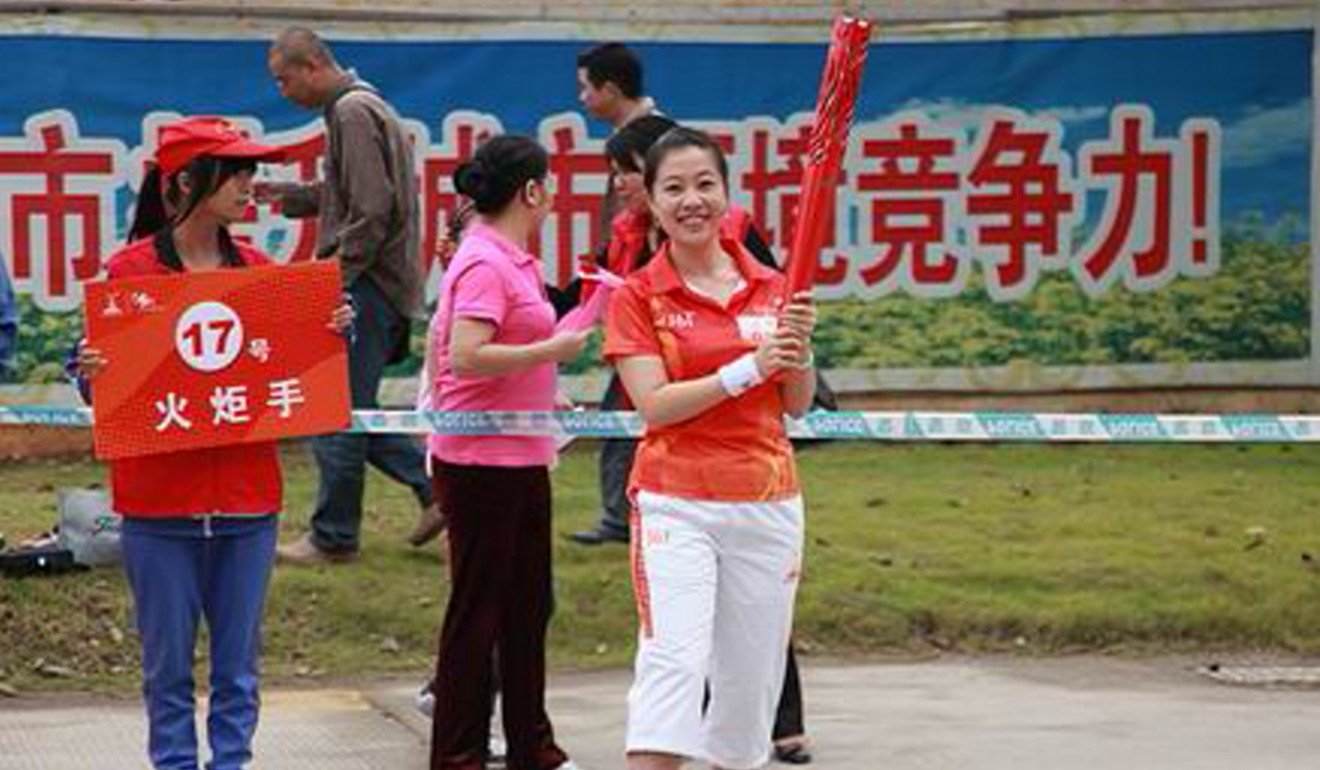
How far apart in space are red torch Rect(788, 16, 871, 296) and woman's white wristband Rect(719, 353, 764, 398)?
0.62 feet

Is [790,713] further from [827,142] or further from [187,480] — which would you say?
[827,142]

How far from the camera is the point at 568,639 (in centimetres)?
1016

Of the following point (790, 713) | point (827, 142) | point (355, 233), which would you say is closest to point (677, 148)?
point (827, 142)

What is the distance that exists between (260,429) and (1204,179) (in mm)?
7875

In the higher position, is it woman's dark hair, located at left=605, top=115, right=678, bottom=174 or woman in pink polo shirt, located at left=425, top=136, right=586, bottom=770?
woman's dark hair, located at left=605, top=115, right=678, bottom=174

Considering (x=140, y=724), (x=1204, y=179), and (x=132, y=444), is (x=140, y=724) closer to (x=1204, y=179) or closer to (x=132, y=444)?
(x=132, y=444)

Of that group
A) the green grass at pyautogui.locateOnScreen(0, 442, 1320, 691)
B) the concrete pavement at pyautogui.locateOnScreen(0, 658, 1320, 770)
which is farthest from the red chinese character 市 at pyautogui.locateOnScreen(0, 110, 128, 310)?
the concrete pavement at pyautogui.locateOnScreen(0, 658, 1320, 770)

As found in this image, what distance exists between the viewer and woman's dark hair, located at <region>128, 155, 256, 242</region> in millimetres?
7195

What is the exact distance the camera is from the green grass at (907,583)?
32.6ft

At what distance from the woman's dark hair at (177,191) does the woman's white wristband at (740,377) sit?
1471mm

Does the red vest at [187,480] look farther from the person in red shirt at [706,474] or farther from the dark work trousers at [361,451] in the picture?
the dark work trousers at [361,451]

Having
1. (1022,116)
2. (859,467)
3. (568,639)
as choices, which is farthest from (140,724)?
(1022,116)

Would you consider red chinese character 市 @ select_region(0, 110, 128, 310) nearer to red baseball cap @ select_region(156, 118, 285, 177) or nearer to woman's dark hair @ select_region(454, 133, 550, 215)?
woman's dark hair @ select_region(454, 133, 550, 215)

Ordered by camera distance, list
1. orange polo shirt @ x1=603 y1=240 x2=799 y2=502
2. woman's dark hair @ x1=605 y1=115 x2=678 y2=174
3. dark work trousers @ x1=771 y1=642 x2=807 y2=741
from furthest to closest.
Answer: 1. dark work trousers @ x1=771 y1=642 x2=807 y2=741
2. woman's dark hair @ x1=605 y1=115 x2=678 y2=174
3. orange polo shirt @ x1=603 y1=240 x2=799 y2=502
